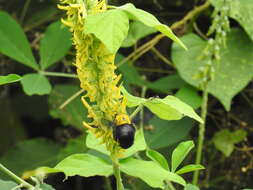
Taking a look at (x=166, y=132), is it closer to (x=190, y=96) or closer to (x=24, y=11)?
(x=190, y=96)

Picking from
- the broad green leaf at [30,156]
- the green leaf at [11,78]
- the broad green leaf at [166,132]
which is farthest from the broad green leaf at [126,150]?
the broad green leaf at [30,156]

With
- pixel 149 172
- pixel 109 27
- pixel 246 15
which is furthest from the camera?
pixel 246 15

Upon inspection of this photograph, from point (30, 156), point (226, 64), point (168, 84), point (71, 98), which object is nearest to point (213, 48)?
point (226, 64)

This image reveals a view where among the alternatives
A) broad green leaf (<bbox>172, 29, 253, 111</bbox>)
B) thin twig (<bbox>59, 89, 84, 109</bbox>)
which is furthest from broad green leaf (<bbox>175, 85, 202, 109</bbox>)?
thin twig (<bbox>59, 89, 84, 109</bbox>)

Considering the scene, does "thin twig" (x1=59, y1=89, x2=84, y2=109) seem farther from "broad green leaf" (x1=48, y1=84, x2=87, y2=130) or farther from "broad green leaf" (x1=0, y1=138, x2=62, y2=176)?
"broad green leaf" (x1=0, y1=138, x2=62, y2=176)

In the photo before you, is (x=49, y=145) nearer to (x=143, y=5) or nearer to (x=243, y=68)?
(x=143, y=5)

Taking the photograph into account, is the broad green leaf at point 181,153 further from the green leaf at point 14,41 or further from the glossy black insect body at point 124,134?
the green leaf at point 14,41
